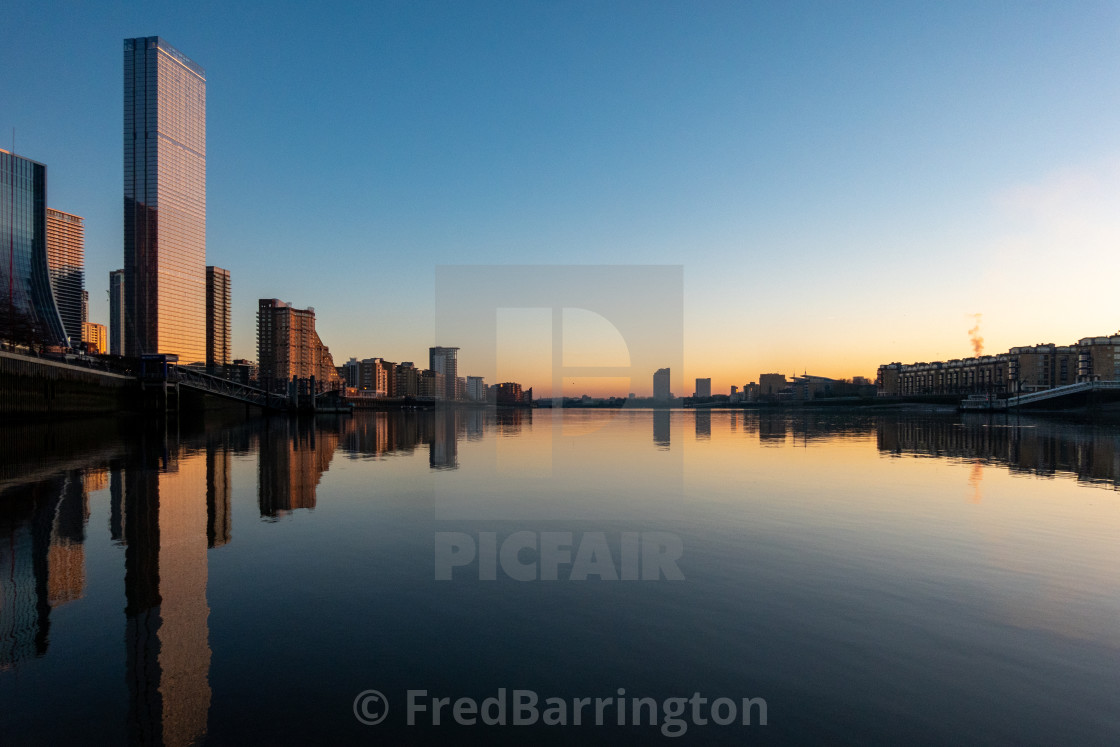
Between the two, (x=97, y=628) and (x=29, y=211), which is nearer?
Answer: (x=97, y=628)

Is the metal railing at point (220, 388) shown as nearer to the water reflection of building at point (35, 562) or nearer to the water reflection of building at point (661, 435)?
the water reflection of building at point (661, 435)

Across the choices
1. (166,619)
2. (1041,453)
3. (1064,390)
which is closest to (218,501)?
(166,619)

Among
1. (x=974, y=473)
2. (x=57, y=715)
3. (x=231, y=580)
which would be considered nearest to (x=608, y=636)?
(x=57, y=715)

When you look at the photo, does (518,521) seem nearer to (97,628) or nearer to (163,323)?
(97,628)

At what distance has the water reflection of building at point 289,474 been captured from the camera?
18453mm

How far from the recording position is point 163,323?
156m

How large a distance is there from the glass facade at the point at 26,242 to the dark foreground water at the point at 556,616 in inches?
4467

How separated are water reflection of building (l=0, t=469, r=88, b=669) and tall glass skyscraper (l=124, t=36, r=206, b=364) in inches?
6397

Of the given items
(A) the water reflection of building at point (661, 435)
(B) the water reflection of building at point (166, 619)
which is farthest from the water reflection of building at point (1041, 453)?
(B) the water reflection of building at point (166, 619)

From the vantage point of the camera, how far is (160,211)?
158 metres

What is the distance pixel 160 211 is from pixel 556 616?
644 feet

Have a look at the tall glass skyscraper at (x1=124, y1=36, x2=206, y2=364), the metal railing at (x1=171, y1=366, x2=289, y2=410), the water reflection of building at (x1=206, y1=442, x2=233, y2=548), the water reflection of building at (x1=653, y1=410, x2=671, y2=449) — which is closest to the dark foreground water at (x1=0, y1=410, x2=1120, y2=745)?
the water reflection of building at (x1=206, y1=442, x2=233, y2=548)

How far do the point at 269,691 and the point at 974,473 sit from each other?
30836 mm

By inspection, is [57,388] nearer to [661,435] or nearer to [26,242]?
[26,242]
